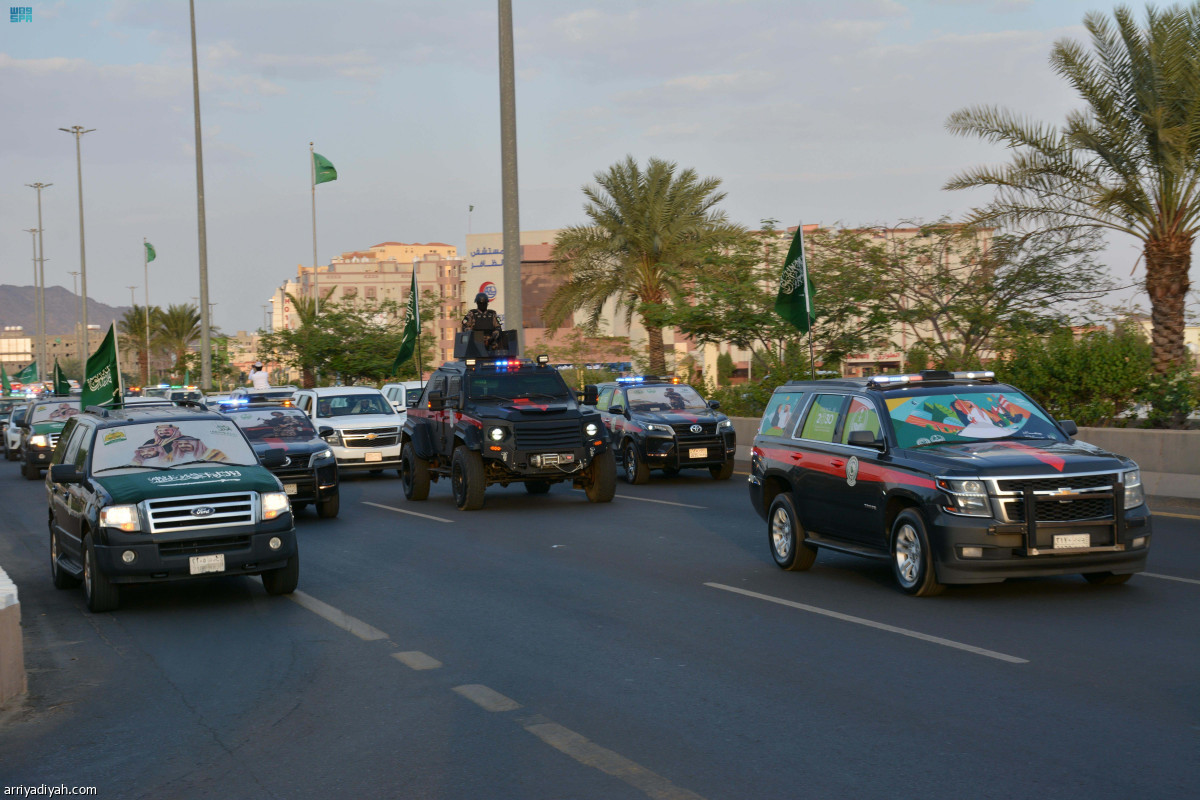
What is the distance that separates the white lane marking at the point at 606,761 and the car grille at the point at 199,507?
4.65m

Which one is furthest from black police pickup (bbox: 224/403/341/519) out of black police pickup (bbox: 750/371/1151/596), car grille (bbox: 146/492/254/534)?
black police pickup (bbox: 750/371/1151/596)

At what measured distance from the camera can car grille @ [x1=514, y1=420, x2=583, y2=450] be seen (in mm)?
17391

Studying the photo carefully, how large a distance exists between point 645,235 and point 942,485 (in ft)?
104

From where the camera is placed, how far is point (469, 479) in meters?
17.6

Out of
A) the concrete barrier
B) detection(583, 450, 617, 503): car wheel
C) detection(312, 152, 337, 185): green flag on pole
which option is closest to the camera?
the concrete barrier

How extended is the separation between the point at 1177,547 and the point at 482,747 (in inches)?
342

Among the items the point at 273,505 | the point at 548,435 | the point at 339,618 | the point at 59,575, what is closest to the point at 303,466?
the point at 548,435

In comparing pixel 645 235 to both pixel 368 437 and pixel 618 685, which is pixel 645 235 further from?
pixel 618 685

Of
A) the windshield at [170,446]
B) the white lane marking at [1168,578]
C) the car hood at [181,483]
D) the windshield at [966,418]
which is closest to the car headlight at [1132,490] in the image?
the windshield at [966,418]

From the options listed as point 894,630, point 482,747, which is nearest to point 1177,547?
point 894,630

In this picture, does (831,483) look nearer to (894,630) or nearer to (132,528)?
(894,630)

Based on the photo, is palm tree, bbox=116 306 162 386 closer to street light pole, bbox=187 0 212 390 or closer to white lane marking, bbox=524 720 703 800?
street light pole, bbox=187 0 212 390

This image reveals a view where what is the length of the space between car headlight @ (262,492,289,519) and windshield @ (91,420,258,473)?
0.94 m

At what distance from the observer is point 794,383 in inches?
469
